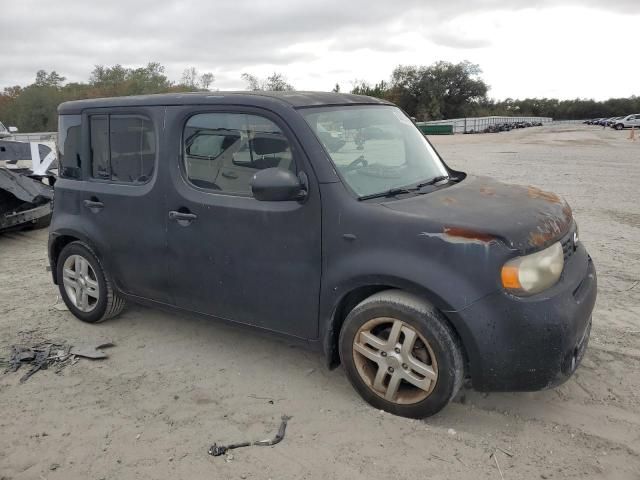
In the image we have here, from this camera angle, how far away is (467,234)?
2.83m

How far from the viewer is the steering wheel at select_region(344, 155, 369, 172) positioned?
11.0 feet

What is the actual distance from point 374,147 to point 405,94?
84863mm

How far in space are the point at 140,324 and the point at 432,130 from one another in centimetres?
5519

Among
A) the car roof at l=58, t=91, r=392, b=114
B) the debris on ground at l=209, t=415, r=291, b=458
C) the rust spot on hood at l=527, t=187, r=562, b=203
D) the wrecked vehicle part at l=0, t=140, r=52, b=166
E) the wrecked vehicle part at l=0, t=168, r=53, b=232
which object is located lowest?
the debris on ground at l=209, t=415, r=291, b=458

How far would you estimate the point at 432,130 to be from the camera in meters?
57.1

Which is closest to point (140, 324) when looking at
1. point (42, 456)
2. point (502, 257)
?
point (42, 456)

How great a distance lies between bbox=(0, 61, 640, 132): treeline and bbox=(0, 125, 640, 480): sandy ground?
28.1 meters

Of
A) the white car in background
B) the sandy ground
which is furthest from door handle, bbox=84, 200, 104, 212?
the white car in background

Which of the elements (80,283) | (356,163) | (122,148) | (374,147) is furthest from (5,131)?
(356,163)

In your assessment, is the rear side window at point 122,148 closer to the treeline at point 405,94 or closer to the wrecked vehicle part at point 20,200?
the wrecked vehicle part at point 20,200

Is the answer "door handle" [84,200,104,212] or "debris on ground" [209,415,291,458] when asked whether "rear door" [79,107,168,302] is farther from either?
"debris on ground" [209,415,291,458]

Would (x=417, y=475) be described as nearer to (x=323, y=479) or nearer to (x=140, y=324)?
(x=323, y=479)

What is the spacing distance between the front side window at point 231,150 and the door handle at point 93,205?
93cm

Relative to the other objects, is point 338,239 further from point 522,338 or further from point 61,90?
point 61,90
